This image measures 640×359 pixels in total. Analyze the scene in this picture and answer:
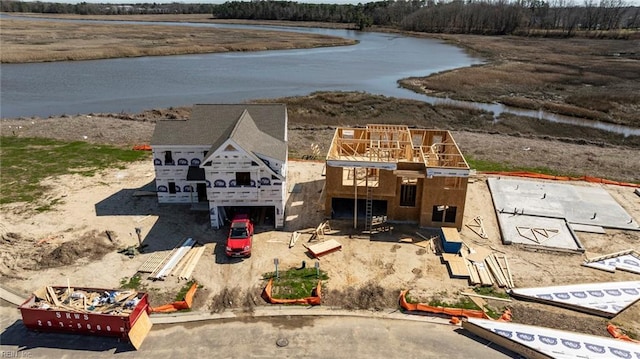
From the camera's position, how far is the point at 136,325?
1858 cm

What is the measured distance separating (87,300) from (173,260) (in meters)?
5.35

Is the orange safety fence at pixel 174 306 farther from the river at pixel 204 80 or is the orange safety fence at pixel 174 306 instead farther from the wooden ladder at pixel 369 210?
the river at pixel 204 80

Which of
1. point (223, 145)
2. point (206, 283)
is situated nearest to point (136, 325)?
point (206, 283)

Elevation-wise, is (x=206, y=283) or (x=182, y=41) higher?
(x=182, y=41)

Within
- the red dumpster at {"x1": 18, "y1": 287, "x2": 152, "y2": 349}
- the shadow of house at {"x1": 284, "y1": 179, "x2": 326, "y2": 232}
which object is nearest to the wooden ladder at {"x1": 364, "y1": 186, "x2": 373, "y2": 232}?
the shadow of house at {"x1": 284, "y1": 179, "x2": 326, "y2": 232}

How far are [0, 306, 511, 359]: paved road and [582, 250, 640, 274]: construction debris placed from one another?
10401 millimetres

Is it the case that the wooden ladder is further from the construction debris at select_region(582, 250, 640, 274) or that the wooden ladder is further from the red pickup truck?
the construction debris at select_region(582, 250, 640, 274)

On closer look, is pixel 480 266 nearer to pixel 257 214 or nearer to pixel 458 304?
pixel 458 304

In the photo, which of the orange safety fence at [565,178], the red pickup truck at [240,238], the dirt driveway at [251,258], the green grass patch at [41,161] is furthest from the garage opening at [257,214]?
the orange safety fence at [565,178]

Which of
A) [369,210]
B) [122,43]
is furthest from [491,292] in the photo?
[122,43]

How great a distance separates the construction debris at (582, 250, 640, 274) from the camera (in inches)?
952

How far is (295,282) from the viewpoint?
894 inches

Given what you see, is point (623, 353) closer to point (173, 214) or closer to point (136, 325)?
point (136, 325)

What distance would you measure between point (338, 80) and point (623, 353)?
68.2 metres
